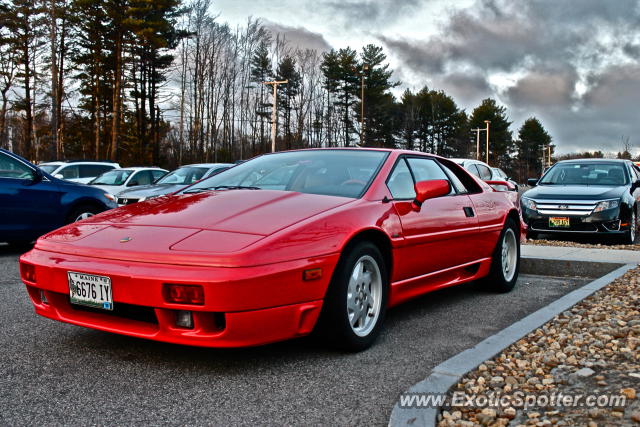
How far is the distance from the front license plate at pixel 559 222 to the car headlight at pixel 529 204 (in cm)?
32

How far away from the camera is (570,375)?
309 centimetres

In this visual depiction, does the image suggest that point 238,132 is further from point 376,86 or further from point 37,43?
point 37,43

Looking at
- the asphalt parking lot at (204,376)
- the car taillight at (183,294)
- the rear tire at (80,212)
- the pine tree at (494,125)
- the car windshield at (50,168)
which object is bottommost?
the asphalt parking lot at (204,376)

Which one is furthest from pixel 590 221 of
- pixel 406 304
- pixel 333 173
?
pixel 333 173

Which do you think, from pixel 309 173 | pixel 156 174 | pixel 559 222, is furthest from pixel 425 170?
pixel 156 174

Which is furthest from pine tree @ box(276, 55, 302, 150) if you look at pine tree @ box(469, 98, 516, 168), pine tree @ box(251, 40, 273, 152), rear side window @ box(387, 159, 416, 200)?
rear side window @ box(387, 159, 416, 200)

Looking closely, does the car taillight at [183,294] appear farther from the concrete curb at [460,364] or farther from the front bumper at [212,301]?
the concrete curb at [460,364]

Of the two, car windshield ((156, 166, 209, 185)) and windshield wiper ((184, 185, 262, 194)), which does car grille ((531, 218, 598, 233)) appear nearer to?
windshield wiper ((184, 185, 262, 194))

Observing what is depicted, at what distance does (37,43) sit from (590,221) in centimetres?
3467

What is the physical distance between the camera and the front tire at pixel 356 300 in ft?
11.3

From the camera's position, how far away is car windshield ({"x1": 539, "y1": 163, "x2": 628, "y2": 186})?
10383 mm

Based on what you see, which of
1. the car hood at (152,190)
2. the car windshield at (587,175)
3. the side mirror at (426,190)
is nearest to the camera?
the side mirror at (426,190)

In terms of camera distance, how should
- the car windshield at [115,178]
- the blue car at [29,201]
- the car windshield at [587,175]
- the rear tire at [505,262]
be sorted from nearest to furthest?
the rear tire at [505,262] → the blue car at [29,201] → the car windshield at [587,175] → the car windshield at [115,178]

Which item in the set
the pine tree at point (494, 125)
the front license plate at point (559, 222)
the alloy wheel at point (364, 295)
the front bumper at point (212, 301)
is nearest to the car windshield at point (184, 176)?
the front license plate at point (559, 222)
